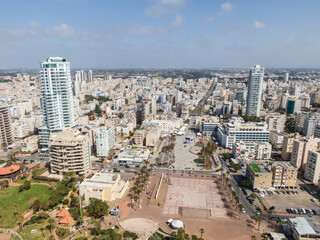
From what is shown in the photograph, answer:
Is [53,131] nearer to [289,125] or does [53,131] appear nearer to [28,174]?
[28,174]

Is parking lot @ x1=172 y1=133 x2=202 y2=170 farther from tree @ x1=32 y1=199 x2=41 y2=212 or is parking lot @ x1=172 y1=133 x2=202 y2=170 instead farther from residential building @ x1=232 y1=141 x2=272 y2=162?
tree @ x1=32 y1=199 x2=41 y2=212

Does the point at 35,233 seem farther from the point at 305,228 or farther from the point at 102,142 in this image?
the point at 305,228

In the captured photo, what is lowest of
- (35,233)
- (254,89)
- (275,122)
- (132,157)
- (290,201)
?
(35,233)

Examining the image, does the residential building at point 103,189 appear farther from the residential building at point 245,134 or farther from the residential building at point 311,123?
the residential building at point 311,123

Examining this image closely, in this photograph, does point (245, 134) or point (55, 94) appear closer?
point (55, 94)

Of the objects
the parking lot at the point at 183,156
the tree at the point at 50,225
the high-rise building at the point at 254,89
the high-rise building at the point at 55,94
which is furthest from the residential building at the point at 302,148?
the high-rise building at the point at 55,94

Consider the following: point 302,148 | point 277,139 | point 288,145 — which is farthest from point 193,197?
point 277,139

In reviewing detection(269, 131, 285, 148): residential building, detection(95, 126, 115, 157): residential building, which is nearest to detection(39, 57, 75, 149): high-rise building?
detection(95, 126, 115, 157): residential building
